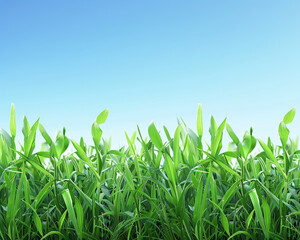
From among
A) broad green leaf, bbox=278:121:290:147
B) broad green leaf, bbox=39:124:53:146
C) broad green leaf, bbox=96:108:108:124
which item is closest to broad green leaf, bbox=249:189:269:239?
broad green leaf, bbox=278:121:290:147

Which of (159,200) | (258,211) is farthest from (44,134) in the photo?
(258,211)

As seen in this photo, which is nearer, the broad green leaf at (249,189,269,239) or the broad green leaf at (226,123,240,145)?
the broad green leaf at (249,189,269,239)

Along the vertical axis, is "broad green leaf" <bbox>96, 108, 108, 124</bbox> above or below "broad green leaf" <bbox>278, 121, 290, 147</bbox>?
above

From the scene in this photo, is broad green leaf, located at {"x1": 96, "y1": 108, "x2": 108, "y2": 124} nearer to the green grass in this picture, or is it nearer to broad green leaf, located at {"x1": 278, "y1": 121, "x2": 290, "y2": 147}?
the green grass

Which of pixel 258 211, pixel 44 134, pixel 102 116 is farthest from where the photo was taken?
pixel 44 134

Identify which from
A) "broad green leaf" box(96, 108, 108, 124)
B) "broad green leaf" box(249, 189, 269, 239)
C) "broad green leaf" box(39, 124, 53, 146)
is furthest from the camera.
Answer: "broad green leaf" box(39, 124, 53, 146)

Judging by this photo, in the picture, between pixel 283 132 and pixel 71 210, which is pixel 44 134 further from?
pixel 283 132

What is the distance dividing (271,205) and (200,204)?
14.5 inches

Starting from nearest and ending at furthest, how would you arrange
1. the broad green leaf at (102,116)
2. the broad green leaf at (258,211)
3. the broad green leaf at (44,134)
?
the broad green leaf at (258,211)
the broad green leaf at (102,116)
the broad green leaf at (44,134)

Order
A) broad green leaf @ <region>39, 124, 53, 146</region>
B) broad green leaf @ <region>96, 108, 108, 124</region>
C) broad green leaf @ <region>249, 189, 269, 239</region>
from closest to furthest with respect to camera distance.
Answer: broad green leaf @ <region>249, 189, 269, 239</region> → broad green leaf @ <region>96, 108, 108, 124</region> → broad green leaf @ <region>39, 124, 53, 146</region>

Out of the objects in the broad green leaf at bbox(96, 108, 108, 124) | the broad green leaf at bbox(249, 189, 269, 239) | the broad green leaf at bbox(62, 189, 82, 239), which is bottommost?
the broad green leaf at bbox(249, 189, 269, 239)

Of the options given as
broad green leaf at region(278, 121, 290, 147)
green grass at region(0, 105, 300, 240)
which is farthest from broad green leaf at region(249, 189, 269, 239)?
broad green leaf at region(278, 121, 290, 147)

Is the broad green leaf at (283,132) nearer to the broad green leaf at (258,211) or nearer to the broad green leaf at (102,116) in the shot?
the broad green leaf at (258,211)

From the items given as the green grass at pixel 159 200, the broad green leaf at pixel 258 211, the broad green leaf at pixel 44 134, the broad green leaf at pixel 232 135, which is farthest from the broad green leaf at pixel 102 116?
the broad green leaf at pixel 258 211
